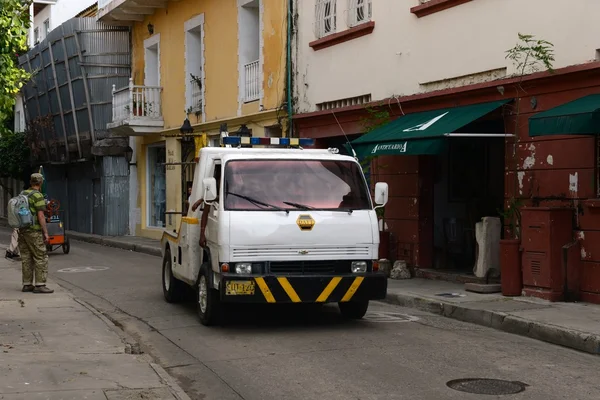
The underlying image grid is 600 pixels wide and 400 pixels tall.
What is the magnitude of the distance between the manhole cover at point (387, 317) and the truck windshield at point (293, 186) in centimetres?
151

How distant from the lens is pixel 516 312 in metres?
10.4

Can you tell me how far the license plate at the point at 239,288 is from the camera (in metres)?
9.58

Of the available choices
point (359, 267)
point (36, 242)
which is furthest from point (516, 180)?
point (36, 242)

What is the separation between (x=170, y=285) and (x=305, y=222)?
3.52 metres

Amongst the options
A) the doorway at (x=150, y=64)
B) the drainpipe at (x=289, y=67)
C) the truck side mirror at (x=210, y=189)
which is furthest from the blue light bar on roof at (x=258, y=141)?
the doorway at (x=150, y=64)

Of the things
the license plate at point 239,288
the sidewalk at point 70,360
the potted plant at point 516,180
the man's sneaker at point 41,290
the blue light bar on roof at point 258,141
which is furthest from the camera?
the man's sneaker at point 41,290

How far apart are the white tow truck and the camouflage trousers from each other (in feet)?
11.3

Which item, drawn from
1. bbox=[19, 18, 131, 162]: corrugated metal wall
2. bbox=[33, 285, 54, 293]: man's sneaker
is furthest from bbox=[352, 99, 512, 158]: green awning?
bbox=[19, 18, 131, 162]: corrugated metal wall

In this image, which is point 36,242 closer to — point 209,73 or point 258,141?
point 258,141

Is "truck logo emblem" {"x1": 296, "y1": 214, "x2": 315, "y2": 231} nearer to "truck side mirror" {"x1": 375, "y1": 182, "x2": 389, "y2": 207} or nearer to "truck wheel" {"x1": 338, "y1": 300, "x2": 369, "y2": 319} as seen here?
"truck side mirror" {"x1": 375, "y1": 182, "x2": 389, "y2": 207}

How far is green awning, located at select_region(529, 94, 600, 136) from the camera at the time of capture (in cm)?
1031

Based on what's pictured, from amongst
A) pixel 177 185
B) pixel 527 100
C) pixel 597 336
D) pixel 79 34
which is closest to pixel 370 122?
pixel 527 100

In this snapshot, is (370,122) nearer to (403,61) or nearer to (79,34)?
(403,61)

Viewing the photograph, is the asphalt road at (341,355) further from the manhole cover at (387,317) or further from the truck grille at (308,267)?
the truck grille at (308,267)
